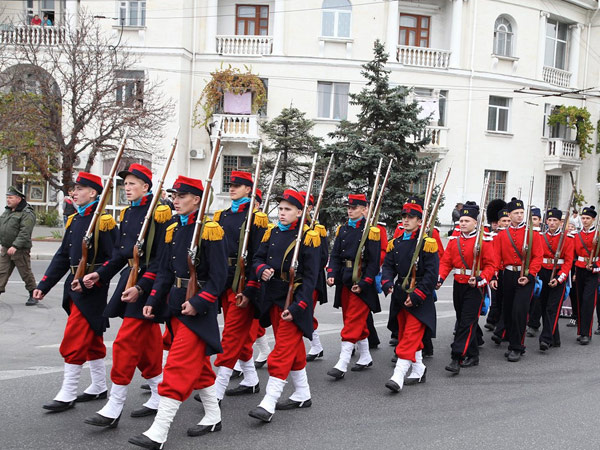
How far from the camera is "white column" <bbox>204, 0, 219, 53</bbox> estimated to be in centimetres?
2816

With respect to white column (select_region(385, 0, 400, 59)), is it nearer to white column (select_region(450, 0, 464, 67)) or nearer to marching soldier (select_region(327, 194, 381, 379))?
white column (select_region(450, 0, 464, 67))

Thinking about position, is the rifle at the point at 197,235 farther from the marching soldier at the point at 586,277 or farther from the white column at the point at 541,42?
the white column at the point at 541,42

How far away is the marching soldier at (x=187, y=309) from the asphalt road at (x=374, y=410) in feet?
1.15

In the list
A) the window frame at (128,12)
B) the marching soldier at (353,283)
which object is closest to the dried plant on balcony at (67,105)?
the window frame at (128,12)

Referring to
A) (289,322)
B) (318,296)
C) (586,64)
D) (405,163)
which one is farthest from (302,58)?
(289,322)

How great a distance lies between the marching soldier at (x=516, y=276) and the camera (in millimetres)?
8523

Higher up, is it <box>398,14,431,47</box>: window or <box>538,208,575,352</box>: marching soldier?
<box>398,14,431,47</box>: window

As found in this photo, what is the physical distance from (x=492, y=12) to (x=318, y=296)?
84.2ft

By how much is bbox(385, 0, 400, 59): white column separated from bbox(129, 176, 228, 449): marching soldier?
2460 centimetres

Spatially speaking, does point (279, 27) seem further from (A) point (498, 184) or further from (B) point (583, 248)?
(B) point (583, 248)

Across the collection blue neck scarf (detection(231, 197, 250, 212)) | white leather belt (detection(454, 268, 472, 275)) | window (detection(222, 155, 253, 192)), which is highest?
window (detection(222, 155, 253, 192))

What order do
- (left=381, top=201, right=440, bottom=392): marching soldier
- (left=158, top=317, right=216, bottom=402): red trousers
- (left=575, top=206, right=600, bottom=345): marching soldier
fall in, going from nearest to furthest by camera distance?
(left=158, top=317, right=216, bottom=402): red trousers → (left=381, top=201, right=440, bottom=392): marching soldier → (left=575, top=206, right=600, bottom=345): marching soldier

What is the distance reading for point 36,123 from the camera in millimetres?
20844

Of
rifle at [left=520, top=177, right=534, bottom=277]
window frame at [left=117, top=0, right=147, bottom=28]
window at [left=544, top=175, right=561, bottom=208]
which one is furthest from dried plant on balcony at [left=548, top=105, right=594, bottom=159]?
rifle at [left=520, top=177, right=534, bottom=277]
